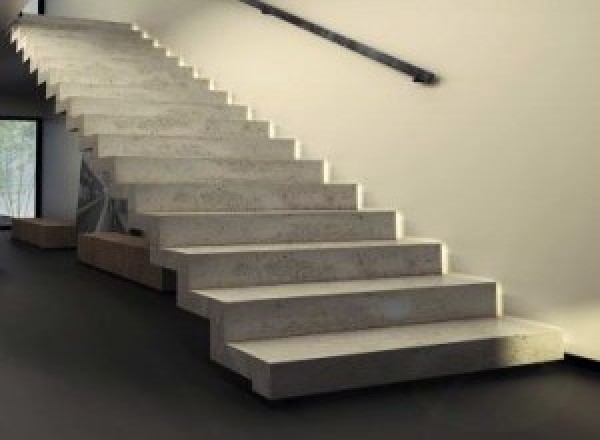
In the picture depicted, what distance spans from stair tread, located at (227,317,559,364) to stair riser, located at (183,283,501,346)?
0.14 feet

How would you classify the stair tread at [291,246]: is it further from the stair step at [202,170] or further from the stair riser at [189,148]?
the stair riser at [189,148]

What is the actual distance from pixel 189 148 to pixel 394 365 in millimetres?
2323

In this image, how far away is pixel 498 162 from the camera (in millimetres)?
3762

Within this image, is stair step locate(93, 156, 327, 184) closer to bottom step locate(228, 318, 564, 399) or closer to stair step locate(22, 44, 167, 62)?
bottom step locate(228, 318, 564, 399)

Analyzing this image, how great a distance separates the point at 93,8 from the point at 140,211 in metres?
6.77

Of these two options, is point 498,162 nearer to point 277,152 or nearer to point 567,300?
point 567,300

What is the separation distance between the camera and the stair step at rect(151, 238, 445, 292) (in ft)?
11.3

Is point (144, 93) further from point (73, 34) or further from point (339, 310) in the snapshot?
point (339, 310)

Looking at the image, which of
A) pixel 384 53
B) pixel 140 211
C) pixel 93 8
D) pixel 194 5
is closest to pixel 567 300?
pixel 384 53

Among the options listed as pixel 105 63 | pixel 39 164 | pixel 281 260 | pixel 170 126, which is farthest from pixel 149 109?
pixel 39 164

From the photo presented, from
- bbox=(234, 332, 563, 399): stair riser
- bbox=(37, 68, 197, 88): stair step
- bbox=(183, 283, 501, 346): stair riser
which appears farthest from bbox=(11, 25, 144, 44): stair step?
bbox=(234, 332, 563, 399): stair riser

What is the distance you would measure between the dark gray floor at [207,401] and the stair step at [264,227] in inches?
23.9

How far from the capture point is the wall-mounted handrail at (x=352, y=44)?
4105mm

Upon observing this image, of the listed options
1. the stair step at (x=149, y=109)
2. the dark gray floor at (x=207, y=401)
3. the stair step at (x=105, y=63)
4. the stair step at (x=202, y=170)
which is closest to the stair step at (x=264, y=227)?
the stair step at (x=202, y=170)
